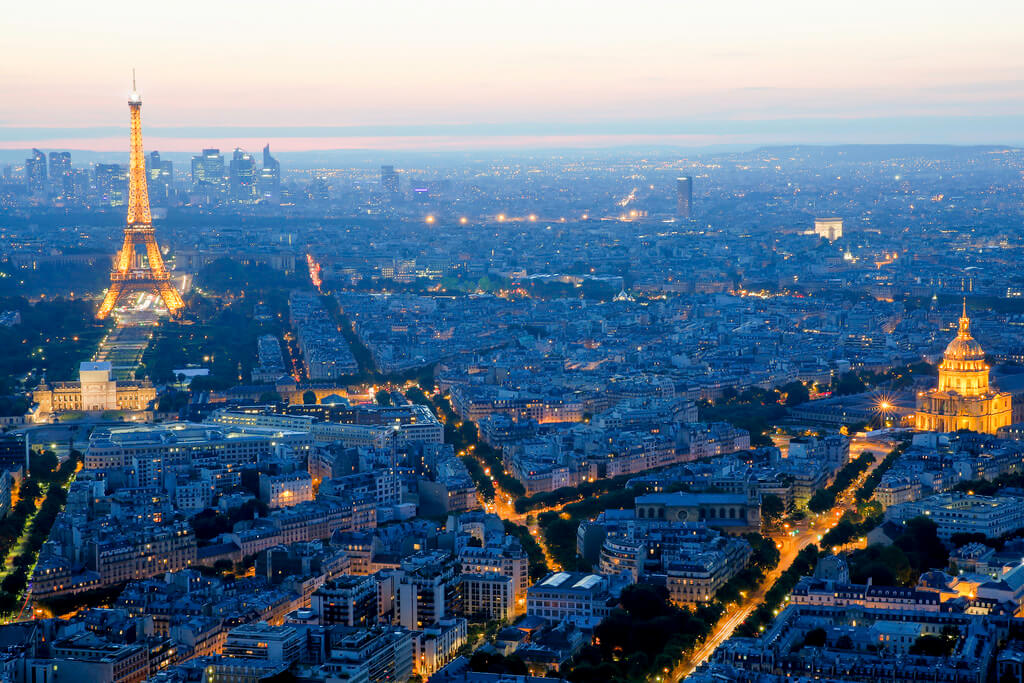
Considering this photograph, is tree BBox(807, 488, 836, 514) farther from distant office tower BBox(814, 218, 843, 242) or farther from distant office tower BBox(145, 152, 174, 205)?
distant office tower BBox(145, 152, 174, 205)

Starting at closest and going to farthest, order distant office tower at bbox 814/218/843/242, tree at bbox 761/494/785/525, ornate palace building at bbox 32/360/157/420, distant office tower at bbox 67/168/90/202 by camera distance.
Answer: tree at bbox 761/494/785/525
ornate palace building at bbox 32/360/157/420
distant office tower at bbox 814/218/843/242
distant office tower at bbox 67/168/90/202

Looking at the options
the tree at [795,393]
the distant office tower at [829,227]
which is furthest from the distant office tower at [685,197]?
the tree at [795,393]

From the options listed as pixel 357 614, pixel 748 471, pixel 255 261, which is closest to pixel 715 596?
pixel 357 614

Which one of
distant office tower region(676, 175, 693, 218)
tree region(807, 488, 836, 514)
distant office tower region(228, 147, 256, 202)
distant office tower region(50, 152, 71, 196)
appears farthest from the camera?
distant office tower region(228, 147, 256, 202)

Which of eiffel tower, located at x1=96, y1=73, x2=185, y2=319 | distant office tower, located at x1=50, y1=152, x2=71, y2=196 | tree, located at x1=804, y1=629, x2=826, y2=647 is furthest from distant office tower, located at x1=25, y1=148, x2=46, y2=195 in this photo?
tree, located at x1=804, y1=629, x2=826, y2=647

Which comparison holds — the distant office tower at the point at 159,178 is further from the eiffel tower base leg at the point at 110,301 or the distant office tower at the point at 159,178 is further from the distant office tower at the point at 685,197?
the eiffel tower base leg at the point at 110,301

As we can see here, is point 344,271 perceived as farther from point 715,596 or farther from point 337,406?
point 715,596

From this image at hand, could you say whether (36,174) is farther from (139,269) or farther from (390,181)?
(139,269)
